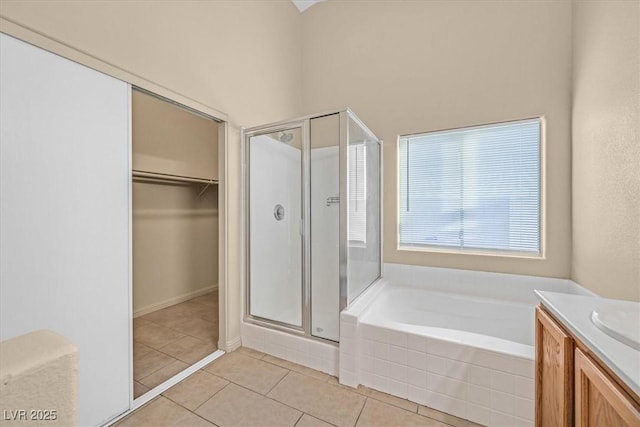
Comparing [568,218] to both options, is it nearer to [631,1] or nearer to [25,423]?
[631,1]

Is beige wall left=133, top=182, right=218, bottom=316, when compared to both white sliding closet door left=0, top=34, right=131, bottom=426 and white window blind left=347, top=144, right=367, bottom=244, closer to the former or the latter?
white sliding closet door left=0, top=34, right=131, bottom=426

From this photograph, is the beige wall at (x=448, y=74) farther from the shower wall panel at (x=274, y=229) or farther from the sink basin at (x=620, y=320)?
the sink basin at (x=620, y=320)

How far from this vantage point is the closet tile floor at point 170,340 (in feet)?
6.30

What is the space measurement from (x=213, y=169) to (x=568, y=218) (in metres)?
3.85

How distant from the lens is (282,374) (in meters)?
1.92

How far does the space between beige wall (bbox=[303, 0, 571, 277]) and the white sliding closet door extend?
2260 mm

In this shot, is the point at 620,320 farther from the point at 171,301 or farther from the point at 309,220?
the point at 171,301

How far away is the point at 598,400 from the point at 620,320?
31 cm

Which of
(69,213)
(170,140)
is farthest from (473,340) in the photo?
(170,140)

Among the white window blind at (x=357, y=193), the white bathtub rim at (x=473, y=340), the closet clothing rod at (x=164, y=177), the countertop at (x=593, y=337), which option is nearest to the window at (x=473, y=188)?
the white window blind at (x=357, y=193)

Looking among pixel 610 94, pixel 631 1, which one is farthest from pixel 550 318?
pixel 631 1

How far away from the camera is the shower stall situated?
209 cm

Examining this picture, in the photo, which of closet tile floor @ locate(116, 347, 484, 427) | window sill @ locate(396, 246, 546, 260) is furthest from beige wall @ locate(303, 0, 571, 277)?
closet tile floor @ locate(116, 347, 484, 427)

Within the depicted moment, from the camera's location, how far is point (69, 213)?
132 cm
